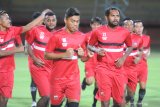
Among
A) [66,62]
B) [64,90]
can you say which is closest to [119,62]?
[66,62]

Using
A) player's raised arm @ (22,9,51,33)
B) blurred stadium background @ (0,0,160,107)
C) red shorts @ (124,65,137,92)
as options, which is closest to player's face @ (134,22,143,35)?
red shorts @ (124,65,137,92)

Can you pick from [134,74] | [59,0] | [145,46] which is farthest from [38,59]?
[59,0]

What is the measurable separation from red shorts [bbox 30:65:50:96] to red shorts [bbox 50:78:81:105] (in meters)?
1.19

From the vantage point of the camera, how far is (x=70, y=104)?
8164 millimetres

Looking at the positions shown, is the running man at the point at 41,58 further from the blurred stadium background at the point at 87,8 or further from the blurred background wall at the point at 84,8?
the blurred background wall at the point at 84,8

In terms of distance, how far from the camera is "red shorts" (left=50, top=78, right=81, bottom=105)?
820cm

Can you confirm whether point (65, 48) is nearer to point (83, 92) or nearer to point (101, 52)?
point (101, 52)

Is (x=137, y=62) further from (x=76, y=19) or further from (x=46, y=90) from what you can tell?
(x=76, y=19)

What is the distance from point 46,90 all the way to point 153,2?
67.8 feet

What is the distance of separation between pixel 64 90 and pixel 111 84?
1.02 metres

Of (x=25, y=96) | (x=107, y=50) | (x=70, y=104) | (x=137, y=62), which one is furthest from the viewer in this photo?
(x=25, y=96)

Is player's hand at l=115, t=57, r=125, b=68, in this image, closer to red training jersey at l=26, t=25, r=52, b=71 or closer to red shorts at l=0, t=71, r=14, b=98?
red training jersey at l=26, t=25, r=52, b=71

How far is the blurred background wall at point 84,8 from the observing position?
29.1 metres


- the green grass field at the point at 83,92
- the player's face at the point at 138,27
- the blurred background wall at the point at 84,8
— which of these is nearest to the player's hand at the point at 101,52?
the player's face at the point at 138,27
